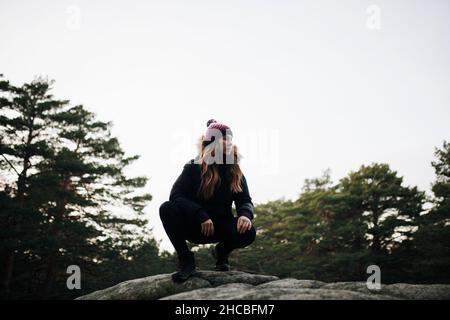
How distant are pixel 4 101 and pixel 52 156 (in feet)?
12.4

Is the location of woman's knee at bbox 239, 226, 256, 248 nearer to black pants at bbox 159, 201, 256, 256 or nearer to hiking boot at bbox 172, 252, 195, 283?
black pants at bbox 159, 201, 256, 256

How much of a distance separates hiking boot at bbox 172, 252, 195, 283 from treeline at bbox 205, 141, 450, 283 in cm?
1879

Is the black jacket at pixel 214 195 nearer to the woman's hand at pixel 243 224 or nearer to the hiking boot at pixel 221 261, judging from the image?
the woman's hand at pixel 243 224

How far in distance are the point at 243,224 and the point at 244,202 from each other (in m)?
Result: 0.37

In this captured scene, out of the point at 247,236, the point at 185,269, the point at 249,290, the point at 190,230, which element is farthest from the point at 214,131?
the point at 249,290

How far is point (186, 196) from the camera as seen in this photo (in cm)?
321

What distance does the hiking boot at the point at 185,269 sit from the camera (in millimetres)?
2953

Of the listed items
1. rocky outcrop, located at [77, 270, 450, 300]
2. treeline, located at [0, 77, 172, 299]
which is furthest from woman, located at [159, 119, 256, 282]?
treeline, located at [0, 77, 172, 299]

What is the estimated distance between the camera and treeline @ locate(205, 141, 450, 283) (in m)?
17.7

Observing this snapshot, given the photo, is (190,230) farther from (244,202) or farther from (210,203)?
(244,202)

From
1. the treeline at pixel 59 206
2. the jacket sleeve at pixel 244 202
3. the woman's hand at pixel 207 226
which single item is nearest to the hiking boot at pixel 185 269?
the woman's hand at pixel 207 226

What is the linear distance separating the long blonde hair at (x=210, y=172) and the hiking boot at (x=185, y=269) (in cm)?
69
